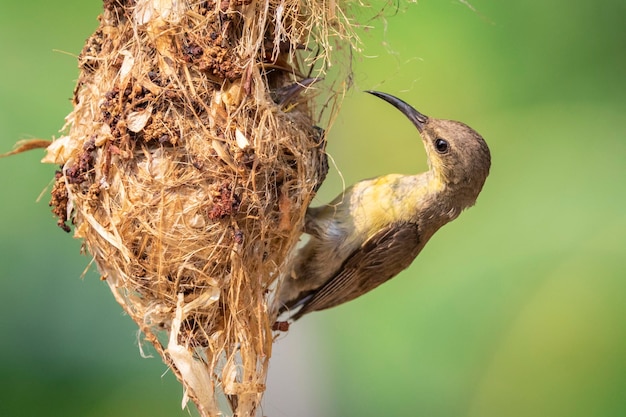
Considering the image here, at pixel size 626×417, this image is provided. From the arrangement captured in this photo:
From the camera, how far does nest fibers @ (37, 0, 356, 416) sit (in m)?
2.06

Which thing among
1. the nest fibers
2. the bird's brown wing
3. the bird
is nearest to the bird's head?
the bird

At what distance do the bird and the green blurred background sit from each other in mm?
800

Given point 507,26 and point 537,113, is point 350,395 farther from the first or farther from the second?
point 507,26

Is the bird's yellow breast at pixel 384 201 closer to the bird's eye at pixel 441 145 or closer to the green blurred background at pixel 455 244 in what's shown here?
the bird's eye at pixel 441 145

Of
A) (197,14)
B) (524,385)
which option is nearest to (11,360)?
(197,14)

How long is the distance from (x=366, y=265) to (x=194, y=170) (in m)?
1.02

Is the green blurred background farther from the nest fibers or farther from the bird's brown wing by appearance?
the nest fibers

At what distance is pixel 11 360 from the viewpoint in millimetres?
3436

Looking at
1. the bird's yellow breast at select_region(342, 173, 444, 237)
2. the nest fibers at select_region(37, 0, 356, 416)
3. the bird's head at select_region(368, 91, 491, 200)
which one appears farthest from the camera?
the bird's yellow breast at select_region(342, 173, 444, 237)

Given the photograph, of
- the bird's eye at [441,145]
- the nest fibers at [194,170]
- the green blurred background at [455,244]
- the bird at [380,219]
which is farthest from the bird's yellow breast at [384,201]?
the green blurred background at [455,244]

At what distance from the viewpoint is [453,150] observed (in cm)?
272

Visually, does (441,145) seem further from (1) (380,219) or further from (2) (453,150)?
(1) (380,219)

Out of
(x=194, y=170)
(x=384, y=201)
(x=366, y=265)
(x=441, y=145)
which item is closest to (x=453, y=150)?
(x=441, y=145)

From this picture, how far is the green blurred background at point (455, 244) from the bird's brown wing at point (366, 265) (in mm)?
826
